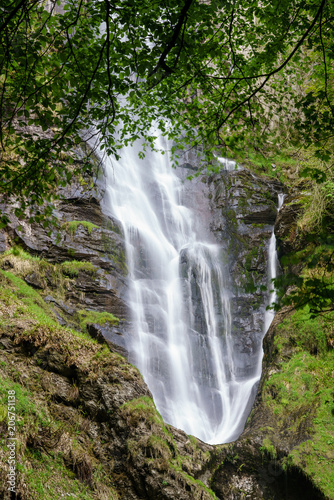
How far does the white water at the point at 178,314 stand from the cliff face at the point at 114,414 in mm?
2096

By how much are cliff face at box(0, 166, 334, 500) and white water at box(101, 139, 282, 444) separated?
6.88 ft

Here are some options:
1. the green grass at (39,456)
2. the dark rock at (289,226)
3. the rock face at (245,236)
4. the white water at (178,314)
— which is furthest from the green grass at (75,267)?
the green grass at (39,456)

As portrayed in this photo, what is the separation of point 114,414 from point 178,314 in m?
9.08

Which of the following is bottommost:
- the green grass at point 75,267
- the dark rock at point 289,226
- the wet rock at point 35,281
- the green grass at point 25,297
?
the green grass at point 25,297

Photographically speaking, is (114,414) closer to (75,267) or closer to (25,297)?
(25,297)

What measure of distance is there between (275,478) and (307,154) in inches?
334

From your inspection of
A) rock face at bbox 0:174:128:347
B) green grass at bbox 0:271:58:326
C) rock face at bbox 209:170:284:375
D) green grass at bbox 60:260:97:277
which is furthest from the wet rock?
rock face at bbox 209:170:284:375

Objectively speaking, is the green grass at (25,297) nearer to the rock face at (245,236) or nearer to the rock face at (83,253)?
the rock face at (83,253)

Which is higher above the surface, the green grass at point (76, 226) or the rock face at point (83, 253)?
the green grass at point (76, 226)

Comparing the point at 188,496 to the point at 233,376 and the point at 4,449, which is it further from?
the point at 233,376

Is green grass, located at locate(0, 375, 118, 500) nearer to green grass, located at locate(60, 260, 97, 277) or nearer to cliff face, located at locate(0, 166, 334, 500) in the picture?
cliff face, located at locate(0, 166, 334, 500)

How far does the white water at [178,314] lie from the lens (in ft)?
39.3

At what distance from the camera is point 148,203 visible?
1973cm

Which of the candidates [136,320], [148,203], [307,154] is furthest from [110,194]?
[307,154]
